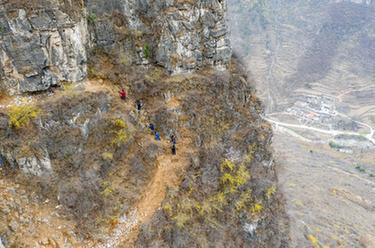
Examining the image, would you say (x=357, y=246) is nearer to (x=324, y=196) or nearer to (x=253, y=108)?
(x=324, y=196)

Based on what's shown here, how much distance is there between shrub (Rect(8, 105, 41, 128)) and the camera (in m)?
17.9

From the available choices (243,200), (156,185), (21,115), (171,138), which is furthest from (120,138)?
(243,200)

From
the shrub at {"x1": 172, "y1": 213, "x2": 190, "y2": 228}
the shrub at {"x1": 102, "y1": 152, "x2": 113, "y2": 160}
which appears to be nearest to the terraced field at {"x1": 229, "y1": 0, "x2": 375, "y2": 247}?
the shrub at {"x1": 172, "y1": 213, "x2": 190, "y2": 228}

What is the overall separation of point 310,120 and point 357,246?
179ft

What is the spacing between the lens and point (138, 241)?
19047mm

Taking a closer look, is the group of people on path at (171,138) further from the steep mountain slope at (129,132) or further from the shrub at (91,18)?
the shrub at (91,18)

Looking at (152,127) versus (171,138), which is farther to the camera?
(171,138)

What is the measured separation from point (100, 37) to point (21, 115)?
7539 mm

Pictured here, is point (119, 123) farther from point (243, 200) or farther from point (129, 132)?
point (243, 200)

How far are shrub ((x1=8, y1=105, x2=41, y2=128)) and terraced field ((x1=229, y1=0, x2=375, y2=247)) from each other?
21433 millimetres

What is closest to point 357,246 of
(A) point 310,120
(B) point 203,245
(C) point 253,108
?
(C) point 253,108

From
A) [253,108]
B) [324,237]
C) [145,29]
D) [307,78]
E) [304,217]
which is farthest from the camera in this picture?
[307,78]

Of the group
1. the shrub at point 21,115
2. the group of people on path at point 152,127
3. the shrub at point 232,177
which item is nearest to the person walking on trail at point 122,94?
the group of people on path at point 152,127

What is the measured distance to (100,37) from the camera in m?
22.9
